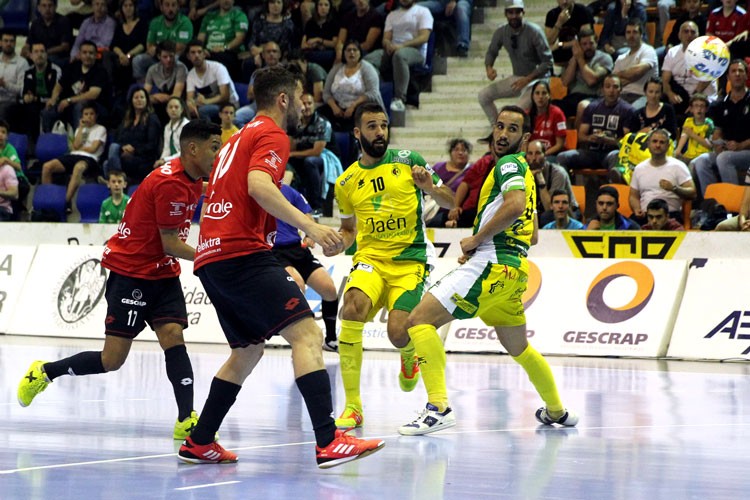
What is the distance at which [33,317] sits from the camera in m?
16.2

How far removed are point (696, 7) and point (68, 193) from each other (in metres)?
10.1

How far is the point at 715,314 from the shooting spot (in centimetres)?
1323

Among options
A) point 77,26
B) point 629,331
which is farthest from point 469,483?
point 77,26

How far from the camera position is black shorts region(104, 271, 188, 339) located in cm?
761

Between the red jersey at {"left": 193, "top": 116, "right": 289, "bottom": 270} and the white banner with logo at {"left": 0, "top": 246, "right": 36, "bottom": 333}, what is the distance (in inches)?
429

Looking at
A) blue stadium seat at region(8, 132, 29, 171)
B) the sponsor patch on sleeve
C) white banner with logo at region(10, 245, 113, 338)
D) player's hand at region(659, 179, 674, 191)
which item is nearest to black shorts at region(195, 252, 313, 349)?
the sponsor patch on sleeve

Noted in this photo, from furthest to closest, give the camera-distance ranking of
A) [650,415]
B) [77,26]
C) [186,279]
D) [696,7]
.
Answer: [77,26] < [696,7] < [186,279] < [650,415]

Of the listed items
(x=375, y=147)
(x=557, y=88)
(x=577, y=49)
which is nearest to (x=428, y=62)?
(x=557, y=88)

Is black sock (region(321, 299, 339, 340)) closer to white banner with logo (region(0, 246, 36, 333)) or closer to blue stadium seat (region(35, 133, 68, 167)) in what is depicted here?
white banner with logo (region(0, 246, 36, 333))

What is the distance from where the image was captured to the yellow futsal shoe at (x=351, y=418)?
25.6ft

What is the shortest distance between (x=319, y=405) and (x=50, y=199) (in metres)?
14.4

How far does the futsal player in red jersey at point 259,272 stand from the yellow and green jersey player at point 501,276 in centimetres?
163

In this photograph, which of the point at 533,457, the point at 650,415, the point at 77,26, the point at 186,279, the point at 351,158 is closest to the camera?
the point at 533,457

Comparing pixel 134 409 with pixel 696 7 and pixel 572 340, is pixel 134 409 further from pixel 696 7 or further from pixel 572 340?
pixel 696 7
